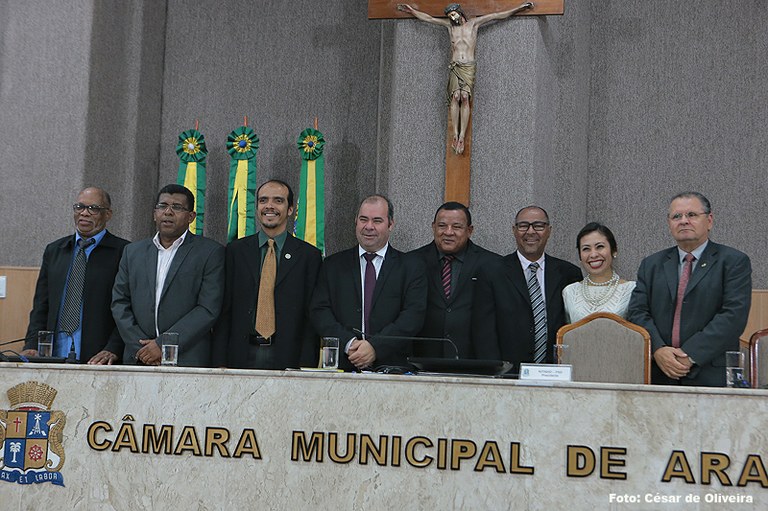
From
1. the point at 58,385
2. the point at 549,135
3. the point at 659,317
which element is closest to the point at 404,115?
the point at 549,135

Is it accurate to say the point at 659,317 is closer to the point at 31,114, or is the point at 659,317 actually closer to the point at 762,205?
→ the point at 762,205

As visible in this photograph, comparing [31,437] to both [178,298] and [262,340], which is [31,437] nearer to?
[178,298]

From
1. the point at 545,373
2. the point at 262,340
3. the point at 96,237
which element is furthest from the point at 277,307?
the point at 545,373

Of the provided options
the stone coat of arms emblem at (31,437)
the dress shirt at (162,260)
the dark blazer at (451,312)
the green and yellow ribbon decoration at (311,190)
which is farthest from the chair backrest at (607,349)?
the green and yellow ribbon decoration at (311,190)

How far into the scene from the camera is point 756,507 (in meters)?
2.77

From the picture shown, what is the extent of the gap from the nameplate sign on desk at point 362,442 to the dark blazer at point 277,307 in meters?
1.04

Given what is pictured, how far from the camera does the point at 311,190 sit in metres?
5.83

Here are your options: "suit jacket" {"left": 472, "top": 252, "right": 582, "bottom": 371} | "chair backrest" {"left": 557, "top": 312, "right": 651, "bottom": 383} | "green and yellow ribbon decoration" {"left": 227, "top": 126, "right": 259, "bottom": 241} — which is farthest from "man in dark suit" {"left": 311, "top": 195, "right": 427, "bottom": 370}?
"green and yellow ribbon decoration" {"left": 227, "top": 126, "right": 259, "bottom": 241}

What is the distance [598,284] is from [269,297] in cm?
152

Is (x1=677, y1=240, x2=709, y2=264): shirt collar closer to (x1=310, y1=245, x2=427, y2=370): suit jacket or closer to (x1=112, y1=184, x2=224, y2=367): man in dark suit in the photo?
(x1=310, y1=245, x2=427, y2=370): suit jacket

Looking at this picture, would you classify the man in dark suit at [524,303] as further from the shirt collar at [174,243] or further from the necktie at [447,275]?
the shirt collar at [174,243]

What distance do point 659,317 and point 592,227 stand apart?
584mm

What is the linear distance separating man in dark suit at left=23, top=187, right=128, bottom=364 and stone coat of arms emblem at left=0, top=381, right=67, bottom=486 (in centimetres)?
110

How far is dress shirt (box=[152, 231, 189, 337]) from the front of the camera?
418 cm
